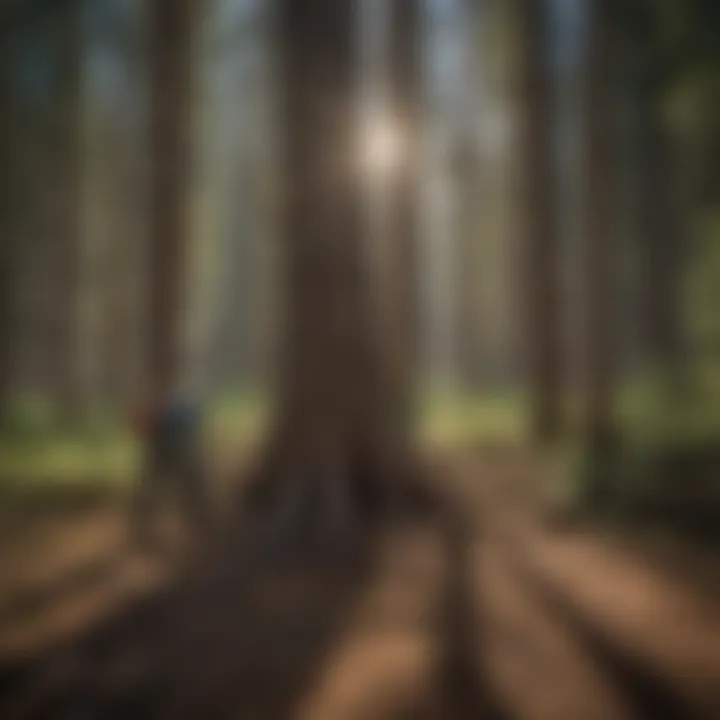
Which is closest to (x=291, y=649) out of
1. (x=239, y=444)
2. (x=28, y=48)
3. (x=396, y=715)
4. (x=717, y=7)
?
(x=396, y=715)

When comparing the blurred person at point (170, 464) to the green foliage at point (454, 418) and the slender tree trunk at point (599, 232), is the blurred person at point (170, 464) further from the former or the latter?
the slender tree trunk at point (599, 232)

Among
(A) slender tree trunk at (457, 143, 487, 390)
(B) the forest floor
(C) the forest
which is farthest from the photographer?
(A) slender tree trunk at (457, 143, 487, 390)

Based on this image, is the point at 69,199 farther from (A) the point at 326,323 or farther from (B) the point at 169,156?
(A) the point at 326,323

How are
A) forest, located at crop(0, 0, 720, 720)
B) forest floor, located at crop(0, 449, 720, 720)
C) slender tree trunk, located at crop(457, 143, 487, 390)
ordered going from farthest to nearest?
1. slender tree trunk, located at crop(457, 143, 487, 390)
2. forest, located at crop(0, 0, 720, 720)
3. forest floor, located at crop(0, 449, 720, 720)

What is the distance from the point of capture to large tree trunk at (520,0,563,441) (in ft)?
7.70

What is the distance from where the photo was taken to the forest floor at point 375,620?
79.1 inches

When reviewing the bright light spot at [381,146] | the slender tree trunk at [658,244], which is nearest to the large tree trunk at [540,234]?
the slender tree trunk at [658,244]

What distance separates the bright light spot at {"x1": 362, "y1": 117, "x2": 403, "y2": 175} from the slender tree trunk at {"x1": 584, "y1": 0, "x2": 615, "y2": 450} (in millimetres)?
576

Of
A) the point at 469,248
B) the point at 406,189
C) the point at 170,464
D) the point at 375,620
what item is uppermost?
the point at 406,189

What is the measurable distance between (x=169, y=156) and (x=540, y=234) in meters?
1.09

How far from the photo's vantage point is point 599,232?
2420 millimetres

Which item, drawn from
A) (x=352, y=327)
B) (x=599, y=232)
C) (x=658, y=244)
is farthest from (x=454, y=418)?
(x=658, y=244)

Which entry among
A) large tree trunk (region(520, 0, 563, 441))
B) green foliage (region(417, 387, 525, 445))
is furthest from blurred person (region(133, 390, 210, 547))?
large tree trunk (region(520, 0, 563, 441))

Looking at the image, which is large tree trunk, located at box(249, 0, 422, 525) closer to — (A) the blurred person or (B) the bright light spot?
(B) the bright light spot
